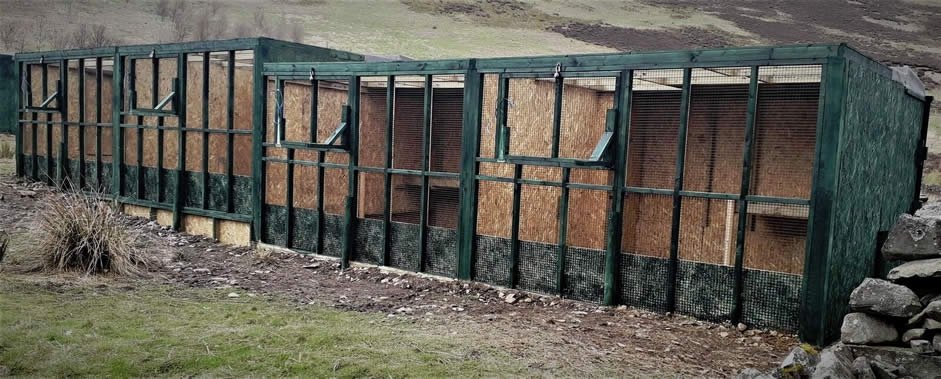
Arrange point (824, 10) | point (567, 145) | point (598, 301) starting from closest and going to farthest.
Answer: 1. point (598, 301)
2. point (567, 145)
3. point (824, 10)

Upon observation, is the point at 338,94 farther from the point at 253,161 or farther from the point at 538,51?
the point at 538,51

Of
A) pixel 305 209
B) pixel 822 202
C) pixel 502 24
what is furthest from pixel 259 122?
pixel 502 24

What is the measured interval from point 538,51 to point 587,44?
4.07 m

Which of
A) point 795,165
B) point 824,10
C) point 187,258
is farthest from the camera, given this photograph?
point 824,10

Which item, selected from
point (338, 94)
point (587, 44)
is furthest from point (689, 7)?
point (338, 94)

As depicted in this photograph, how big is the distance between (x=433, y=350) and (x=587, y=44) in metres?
41.9

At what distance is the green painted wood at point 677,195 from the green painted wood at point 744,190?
1.81ft

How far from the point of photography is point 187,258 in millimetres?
9773

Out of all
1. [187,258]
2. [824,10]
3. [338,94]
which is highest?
[824,10]

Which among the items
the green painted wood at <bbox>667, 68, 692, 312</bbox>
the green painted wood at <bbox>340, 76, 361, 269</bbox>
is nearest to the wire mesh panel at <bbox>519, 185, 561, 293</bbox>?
the green painted wood at <bbox>667, 68, 692, 312</bbox>

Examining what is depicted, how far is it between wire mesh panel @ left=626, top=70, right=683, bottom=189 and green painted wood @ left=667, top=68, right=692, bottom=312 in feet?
1.01

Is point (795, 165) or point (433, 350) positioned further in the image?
point (795, 165)

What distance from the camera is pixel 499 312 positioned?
7438 mm

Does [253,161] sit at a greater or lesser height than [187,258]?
greater
